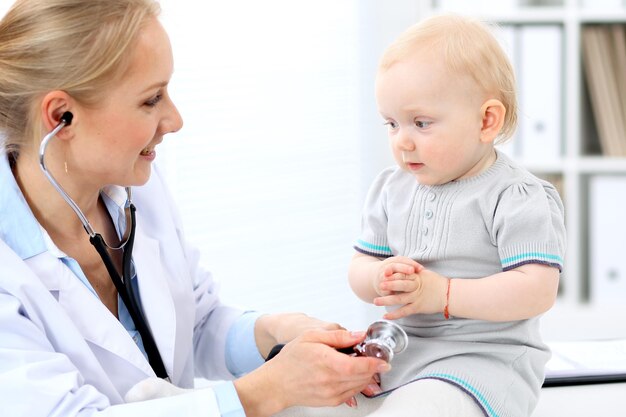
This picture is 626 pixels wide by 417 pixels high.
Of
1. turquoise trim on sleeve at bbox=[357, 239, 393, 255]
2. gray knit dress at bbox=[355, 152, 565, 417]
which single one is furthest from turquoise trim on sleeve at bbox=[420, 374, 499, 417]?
turquoise trim on sleeve at bbox=[357, 239, 393, 255]

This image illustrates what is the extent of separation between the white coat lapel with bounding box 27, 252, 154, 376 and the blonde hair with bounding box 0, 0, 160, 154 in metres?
0.24

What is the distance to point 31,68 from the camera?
1372 millimetres

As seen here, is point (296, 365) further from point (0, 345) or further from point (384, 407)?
point (0, 345)

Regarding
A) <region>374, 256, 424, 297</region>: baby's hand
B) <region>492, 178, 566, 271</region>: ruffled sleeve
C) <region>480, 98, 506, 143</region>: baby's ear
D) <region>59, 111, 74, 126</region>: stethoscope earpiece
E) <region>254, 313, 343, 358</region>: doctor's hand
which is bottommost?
<region>254, 313, 343, 358</region>: doctor's hand

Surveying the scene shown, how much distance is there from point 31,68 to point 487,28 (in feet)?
2.32

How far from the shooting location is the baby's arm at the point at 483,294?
1312 millimetres

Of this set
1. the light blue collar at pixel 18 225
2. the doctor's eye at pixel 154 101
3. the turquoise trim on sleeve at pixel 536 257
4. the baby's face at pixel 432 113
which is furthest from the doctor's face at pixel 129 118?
the turquoise trim on sleeve at pixel 536 257

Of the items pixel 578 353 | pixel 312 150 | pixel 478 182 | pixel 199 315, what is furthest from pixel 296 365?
pixel 312 150

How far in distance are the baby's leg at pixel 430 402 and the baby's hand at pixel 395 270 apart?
15cm

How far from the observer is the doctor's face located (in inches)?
55.5

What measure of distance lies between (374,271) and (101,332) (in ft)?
1.47

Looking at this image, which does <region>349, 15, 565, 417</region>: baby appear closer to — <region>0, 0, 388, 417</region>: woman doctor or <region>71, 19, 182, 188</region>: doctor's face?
<region>0, 0, 388, 417</region>: woman doctor

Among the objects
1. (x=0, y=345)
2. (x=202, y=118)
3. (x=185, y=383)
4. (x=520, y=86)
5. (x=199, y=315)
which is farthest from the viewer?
(x=520, y=86)

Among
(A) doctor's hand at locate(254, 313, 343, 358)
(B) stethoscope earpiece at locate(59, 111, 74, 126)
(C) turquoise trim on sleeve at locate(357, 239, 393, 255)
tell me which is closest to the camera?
(B) stethoscope earpiece at locate(59, 111, 74, 126)
